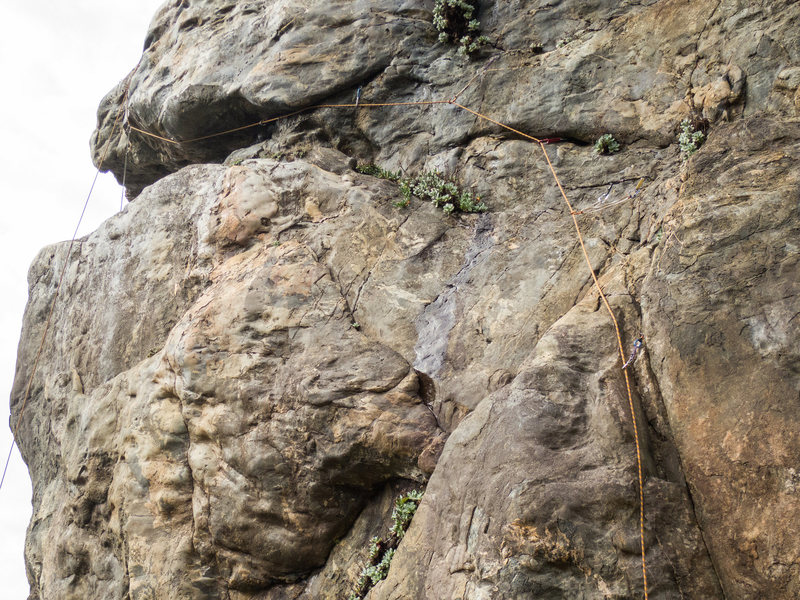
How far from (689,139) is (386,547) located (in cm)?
577

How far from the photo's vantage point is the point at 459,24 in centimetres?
991

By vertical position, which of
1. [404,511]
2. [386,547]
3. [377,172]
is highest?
[377,172]

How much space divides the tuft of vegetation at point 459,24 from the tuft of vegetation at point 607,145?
270 centimetres

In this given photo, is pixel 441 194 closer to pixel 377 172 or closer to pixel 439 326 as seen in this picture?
pixel 377 172

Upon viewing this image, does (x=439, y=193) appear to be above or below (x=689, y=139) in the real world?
above

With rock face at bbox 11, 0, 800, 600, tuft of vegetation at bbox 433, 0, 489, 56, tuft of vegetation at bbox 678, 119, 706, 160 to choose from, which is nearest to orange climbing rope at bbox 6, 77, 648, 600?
rock face at bbox 11, 0, 800, 600

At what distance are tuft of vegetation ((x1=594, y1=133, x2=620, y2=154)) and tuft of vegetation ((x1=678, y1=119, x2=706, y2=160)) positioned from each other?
805mm

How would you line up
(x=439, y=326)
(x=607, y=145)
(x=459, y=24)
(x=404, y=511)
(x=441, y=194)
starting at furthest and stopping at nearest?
(x=459, y=24)
(x=441, y=194)
(x=607, y=145)
(x=439, y=326)
(x=404, y=511)

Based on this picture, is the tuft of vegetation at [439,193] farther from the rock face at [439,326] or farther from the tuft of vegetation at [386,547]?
the tuft of vegetation at [386,547]

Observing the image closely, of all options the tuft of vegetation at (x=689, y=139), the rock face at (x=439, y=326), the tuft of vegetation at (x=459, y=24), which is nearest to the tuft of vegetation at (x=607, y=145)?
the rock face at (x=439, y=326)

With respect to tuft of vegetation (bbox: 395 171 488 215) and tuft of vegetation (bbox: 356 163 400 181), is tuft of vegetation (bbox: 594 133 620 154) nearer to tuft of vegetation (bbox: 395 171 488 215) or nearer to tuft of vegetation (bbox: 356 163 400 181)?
tuft of vegetation (bbox: 395 171 488 215)

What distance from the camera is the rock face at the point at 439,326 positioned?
5.32 meters

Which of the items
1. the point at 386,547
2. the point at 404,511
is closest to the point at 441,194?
the point at 404,511

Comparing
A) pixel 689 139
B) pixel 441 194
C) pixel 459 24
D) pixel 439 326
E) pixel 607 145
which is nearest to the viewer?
pixel 689 139
